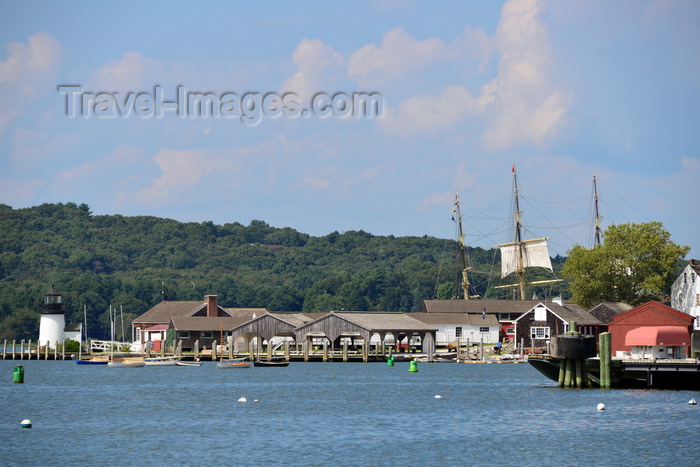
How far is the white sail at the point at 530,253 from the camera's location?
585 ft

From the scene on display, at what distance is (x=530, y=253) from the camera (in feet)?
590

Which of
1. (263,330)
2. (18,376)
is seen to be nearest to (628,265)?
(263,330)

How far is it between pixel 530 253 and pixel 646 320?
88251mm

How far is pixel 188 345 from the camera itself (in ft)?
Answer: 396

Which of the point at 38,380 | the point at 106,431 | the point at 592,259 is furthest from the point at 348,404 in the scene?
the point at 592,259

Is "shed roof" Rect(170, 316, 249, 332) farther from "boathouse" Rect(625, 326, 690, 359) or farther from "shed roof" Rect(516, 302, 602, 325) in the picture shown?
"boathouse" Rect(625, 326, 690, 359)

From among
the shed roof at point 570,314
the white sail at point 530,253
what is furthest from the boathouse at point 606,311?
the white sail at point 530,253

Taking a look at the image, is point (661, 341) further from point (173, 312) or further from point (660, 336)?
point (173, 312)

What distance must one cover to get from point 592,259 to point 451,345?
20.6m

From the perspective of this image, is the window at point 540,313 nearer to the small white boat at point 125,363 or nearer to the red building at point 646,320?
the red building at point 646,320

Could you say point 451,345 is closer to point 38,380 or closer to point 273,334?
point 273,334

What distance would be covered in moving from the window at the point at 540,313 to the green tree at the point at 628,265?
10.7 meters

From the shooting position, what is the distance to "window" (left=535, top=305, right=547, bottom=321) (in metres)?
118

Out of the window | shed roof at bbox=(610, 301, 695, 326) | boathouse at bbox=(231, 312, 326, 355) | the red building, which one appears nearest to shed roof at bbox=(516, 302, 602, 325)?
the window
